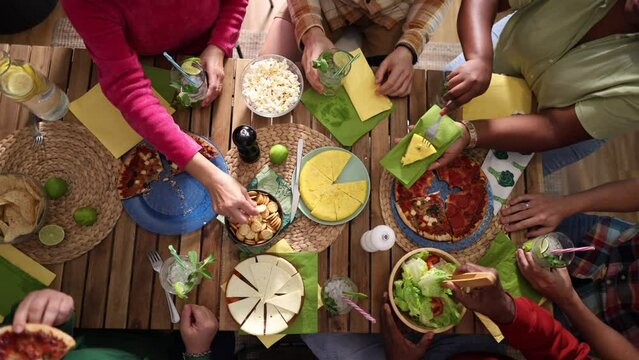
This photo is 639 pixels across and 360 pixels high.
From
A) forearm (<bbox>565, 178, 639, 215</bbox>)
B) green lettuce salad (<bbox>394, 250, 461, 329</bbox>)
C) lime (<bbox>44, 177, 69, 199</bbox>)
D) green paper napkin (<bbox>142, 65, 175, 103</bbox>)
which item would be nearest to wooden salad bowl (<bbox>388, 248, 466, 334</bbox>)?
green lettuce salad (<bbox>394, 250, 461, 329</bbox>)

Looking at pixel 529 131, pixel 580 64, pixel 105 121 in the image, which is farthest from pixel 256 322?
pixel 580 64

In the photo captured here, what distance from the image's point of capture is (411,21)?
1.48 meters

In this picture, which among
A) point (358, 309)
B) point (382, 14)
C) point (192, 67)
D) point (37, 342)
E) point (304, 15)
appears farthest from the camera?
point (382, 14)

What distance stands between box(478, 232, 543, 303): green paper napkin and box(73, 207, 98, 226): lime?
1.10 metres

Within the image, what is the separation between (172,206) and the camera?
1247 millimetres

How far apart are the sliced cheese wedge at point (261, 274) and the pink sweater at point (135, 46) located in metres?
0.35

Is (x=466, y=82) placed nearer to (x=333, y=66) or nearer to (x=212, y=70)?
(x=333, y=66)

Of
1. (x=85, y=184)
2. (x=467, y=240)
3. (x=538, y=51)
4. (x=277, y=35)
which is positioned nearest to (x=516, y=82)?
(x=538, y=51)

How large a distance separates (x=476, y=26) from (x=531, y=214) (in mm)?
632

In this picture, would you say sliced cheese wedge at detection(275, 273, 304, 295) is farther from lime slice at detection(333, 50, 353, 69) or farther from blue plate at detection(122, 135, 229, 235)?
lime slice at detection(333, 50, 353, 69)

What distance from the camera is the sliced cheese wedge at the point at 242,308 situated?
119 centimetres

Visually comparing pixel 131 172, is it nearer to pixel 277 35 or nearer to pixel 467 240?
pixel 277 35

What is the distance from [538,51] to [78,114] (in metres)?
1.42

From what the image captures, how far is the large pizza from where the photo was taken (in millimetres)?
1282
